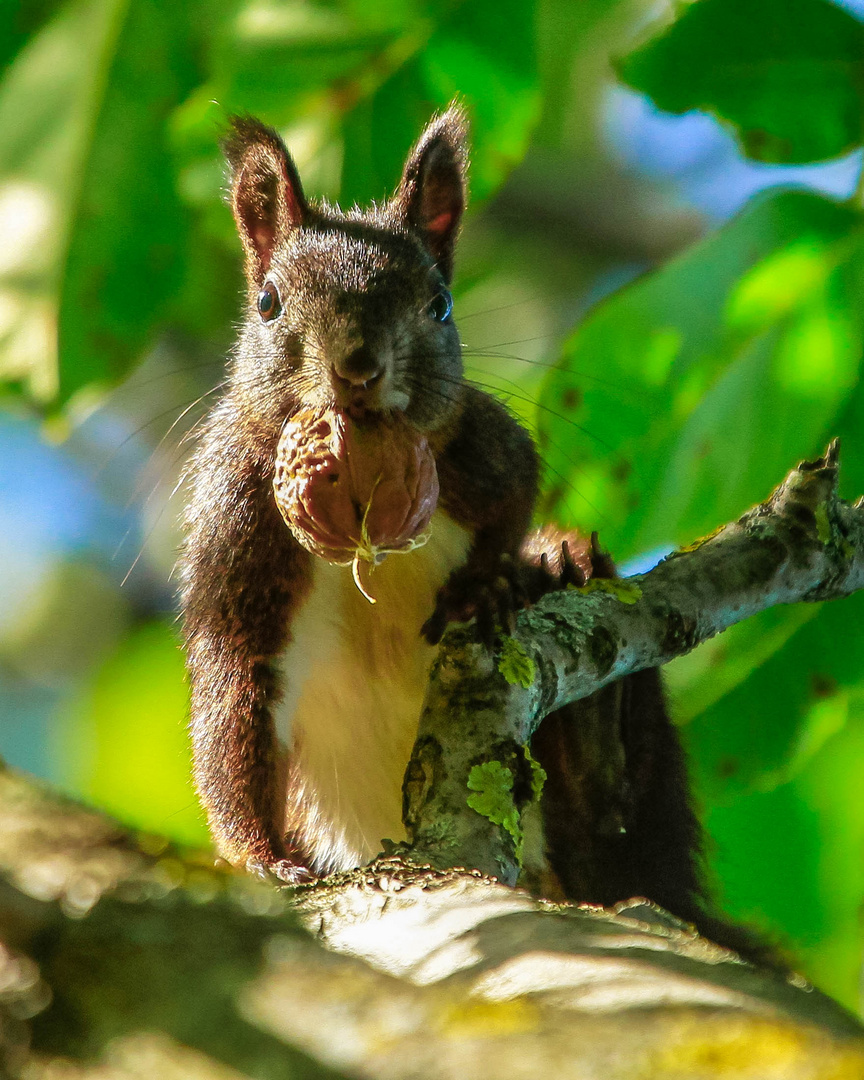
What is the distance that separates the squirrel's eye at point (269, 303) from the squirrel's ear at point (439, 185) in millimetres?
417

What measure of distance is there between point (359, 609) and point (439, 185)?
1.10 metres

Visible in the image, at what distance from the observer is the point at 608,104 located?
593cm

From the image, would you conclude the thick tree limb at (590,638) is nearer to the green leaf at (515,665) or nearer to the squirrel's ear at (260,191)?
the green leaf at (515,665)

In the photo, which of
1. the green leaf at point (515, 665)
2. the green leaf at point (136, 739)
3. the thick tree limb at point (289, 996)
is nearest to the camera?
the thick tree limb at point (289, 996)

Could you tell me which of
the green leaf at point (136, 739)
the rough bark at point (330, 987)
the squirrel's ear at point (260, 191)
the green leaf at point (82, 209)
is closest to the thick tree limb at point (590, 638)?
the rough bark at point (330, 987)

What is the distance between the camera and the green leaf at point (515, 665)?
76.9 inches

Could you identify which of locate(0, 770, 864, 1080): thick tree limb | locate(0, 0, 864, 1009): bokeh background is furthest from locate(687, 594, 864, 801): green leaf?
locate(0, 770, 864, 1080): thick tree limb

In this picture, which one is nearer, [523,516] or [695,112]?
[695,112]

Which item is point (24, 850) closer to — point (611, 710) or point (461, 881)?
point (461, 881)

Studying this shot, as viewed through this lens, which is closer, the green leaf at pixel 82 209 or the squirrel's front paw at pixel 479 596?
the squirrel's front paw at pixel 479 596

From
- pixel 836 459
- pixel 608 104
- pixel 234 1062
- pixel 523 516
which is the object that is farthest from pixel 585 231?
pixel 234 1062

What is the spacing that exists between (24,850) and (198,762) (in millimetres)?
1871

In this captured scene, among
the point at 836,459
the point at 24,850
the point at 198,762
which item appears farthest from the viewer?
the point at 198,762

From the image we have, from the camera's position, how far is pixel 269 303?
276 cm
